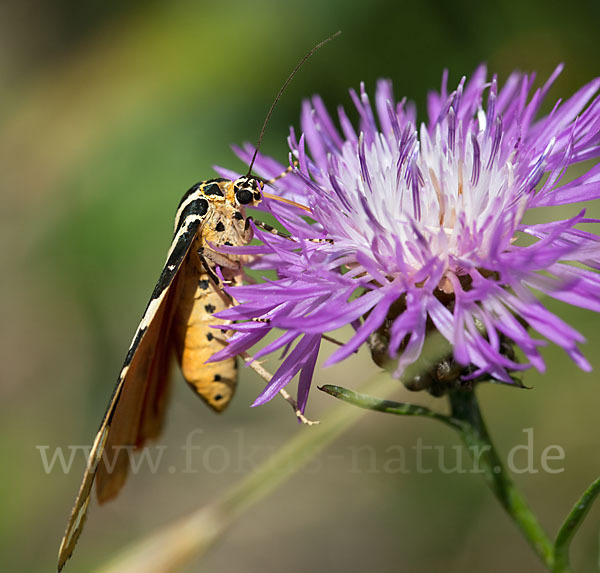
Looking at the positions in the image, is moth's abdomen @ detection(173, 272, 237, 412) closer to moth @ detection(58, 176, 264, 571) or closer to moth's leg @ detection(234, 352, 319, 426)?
moth @ detection(58, 176, 264, 571)

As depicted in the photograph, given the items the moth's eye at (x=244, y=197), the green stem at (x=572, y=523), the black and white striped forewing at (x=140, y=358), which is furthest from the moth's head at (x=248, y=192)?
the green stem at (x=572, y=523)

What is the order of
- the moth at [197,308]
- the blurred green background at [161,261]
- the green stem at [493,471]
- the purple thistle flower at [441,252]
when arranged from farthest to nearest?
the blurred green background at [161,261], the moth at [197,308], the green stem at [493,471], the purple thistle flower at [441,252]

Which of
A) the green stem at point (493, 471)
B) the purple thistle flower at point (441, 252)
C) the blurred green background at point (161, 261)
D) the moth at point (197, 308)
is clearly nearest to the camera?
the purple thistle flower at point (441, 252)

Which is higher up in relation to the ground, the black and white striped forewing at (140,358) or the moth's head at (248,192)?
the moth's head at (248,192)

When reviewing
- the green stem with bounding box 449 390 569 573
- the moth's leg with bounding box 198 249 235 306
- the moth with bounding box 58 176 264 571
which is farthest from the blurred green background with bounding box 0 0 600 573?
the moth's leg with bounding box 198 249 235 306

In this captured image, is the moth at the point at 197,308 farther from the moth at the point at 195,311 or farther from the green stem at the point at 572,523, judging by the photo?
the green stem at the point at 572,523

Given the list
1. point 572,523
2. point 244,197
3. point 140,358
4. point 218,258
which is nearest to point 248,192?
point 244,197
